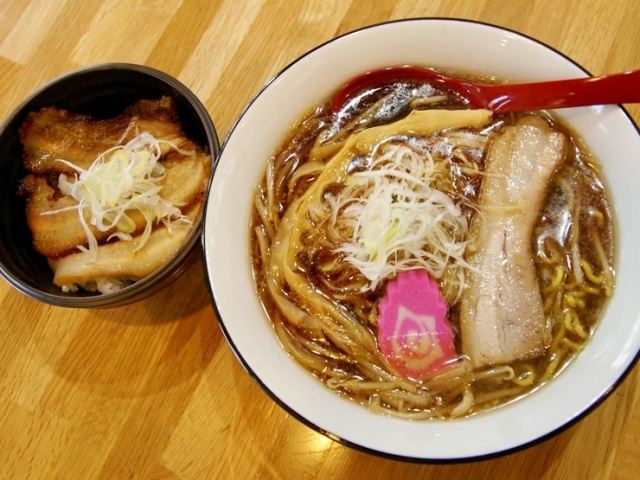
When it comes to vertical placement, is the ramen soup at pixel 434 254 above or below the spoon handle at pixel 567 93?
below

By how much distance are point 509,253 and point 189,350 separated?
84 centimetres

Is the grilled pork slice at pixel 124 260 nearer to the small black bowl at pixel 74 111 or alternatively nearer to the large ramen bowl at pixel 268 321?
the small black bowl at pixel 74 111

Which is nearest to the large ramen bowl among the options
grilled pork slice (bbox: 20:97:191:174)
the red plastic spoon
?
the red plastic spoon

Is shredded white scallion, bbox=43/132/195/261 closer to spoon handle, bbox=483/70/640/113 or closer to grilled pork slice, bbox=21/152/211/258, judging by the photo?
grilled pork slice, bbox=21/152/211/258

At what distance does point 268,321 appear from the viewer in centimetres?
123

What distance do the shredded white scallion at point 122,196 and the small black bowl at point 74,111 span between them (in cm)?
11

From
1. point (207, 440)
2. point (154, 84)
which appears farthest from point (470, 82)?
point (207, 440)

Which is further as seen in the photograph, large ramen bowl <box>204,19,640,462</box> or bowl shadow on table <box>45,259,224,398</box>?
bowl shadow on table <box>45,259,224,398</box>

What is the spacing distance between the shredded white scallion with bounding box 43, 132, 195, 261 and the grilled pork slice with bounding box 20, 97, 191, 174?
0.21ft

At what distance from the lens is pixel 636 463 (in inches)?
48.3

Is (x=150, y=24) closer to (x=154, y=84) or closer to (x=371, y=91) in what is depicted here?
(x=154, y=84)

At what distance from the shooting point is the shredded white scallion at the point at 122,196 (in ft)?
4.31

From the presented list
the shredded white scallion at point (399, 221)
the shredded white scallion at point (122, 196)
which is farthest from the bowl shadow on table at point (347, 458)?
the shredded white scallion at point (122, 196)

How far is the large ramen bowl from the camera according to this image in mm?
1040
